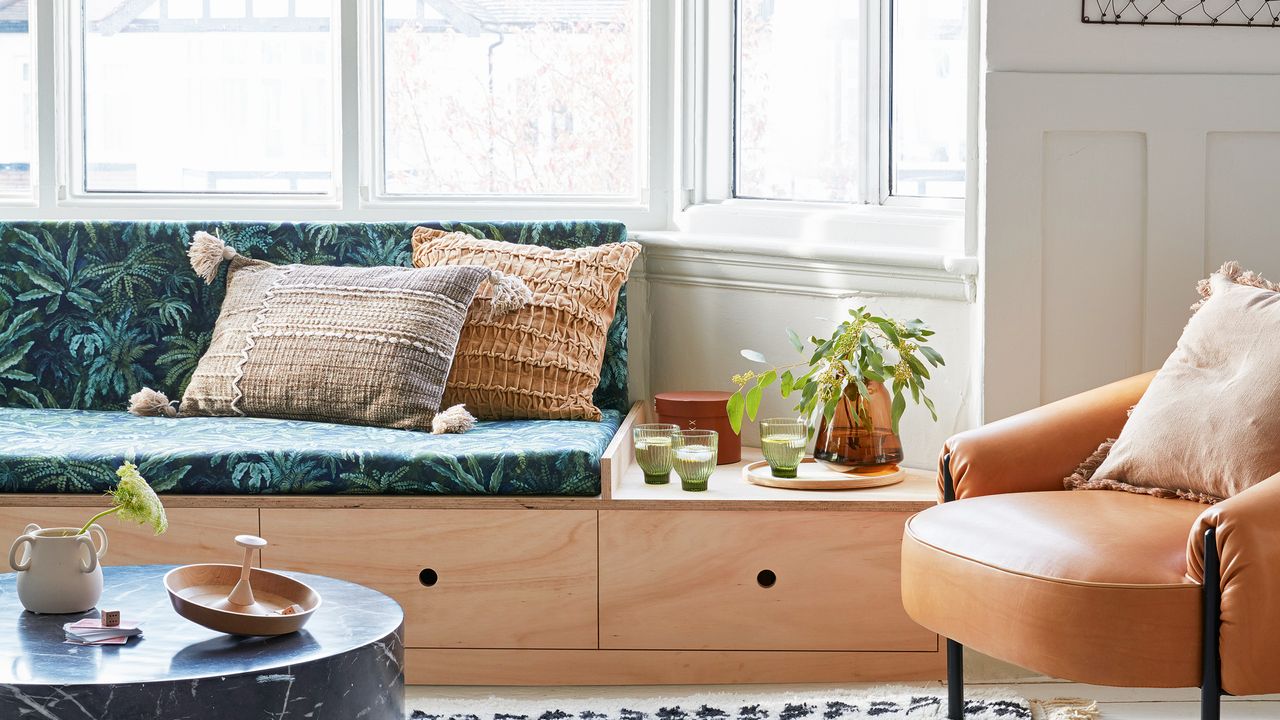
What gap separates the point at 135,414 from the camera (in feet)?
9.57

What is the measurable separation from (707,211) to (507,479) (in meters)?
1.09

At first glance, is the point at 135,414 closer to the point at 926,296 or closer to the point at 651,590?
the point at 651,590

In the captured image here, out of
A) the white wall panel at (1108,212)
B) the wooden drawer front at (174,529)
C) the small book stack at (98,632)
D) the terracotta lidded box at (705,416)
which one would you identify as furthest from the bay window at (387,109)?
the small book stack at (98,632)

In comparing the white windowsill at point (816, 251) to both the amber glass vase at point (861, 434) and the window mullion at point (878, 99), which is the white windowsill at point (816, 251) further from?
the amber glass vase at point (861, 434)

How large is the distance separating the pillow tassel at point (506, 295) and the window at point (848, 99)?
717 mm

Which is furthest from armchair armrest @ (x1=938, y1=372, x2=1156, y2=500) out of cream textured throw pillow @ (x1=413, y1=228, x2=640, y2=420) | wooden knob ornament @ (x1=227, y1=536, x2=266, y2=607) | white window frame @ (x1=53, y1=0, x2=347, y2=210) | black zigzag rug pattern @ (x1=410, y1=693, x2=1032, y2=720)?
white window frame @ (x1=53, y1=0, x2=347, y2=210)

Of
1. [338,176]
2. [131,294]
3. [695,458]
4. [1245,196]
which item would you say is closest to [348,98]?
[338,176]

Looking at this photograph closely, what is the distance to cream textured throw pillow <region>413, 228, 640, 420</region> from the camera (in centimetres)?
285

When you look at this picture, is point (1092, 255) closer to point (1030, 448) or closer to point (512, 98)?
point (1030, 448)

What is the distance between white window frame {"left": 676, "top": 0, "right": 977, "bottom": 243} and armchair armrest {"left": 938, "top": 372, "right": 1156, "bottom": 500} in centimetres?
67

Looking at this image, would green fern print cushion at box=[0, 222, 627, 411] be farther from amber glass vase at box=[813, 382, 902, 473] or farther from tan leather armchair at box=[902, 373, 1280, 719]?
tan leather armchair at box=[902, 373, 1280, 719]

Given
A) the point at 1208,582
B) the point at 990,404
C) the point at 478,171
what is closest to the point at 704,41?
the point at 478,171

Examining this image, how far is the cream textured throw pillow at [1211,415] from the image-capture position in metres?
1.96

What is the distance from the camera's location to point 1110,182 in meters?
2.55
